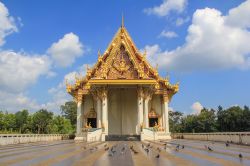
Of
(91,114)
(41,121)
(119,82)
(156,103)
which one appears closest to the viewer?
(119,82)

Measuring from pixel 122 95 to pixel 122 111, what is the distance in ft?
5.63

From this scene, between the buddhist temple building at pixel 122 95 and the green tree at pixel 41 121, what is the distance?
3273cm

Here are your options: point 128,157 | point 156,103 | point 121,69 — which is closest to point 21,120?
point 156,103

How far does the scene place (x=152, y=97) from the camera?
33.9 m

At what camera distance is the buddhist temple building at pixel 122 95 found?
29531mm

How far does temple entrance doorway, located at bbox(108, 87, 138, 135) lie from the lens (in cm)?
3228

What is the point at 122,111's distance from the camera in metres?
32.9

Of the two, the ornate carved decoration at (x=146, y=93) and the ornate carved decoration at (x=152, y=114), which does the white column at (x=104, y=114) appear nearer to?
the ornate carved decoration at (x=146, y=93)

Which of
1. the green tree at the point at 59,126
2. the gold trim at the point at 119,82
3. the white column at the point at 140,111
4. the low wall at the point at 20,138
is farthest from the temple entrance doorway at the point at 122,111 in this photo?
the green tree at the point at 59,126

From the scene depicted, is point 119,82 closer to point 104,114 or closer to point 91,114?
point 104,114

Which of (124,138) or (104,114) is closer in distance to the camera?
(124,138)

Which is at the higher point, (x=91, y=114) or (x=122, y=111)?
(x=122, y=111)

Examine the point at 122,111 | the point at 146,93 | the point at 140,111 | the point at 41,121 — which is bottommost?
the point at 41,121

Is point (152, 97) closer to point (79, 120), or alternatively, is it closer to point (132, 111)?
point (132, 111)
